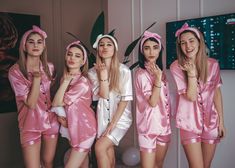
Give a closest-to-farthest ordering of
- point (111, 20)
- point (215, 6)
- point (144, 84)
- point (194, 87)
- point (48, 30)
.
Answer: point (194, 87) → point (144, 84) → point (215, 6) → point (48, 30) → point (111, 20)

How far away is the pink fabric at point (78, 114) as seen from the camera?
2.55 m

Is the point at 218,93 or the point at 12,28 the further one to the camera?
the point at 12,28

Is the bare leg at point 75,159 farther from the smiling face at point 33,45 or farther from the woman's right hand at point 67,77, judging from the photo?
the smiling face at point 33,45

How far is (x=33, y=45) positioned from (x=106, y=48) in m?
0.65

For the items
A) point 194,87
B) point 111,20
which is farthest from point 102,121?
point 111,20

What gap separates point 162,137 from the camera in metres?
2.60

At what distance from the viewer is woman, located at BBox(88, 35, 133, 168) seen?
256 centimetres

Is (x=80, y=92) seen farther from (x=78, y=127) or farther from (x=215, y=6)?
(x=215, y=6)

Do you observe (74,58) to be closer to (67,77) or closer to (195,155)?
(67,77)

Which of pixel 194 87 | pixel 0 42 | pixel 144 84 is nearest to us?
pixel 194 87

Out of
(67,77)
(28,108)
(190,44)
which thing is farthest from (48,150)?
(190,44)

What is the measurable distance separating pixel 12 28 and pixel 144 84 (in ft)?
6.10

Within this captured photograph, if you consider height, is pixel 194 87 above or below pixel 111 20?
below

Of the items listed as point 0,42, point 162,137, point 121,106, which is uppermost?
point 0,42
